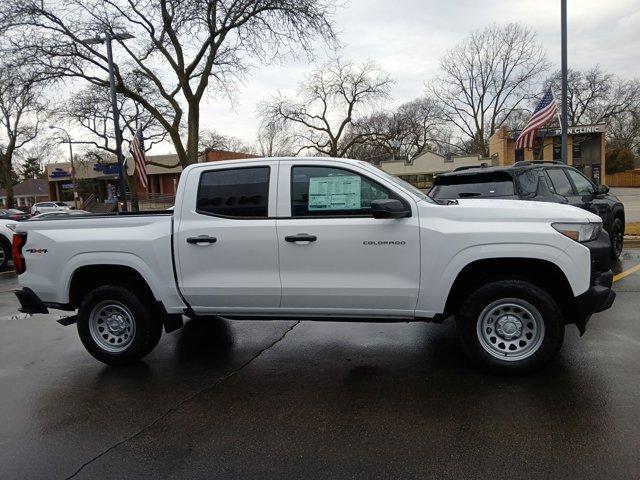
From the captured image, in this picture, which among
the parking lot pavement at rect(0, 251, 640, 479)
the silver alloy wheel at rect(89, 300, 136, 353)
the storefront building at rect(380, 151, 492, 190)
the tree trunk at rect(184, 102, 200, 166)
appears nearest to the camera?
the parking lot pavement at rect(0, 251, 640, 479)

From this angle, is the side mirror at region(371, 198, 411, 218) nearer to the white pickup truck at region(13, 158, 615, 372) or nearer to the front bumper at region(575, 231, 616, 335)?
the white pickup truck at region(13, 158, 615, 372)

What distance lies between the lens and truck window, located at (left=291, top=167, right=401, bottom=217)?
430cm

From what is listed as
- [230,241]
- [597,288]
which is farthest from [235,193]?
[597,288]

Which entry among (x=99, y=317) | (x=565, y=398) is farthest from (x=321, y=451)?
(x=99, y=317)

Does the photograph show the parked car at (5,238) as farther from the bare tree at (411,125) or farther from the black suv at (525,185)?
the bare tree at (411,125)

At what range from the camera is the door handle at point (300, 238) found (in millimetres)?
4266

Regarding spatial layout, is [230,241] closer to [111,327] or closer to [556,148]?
[111,327]

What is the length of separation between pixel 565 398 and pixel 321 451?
1952mm

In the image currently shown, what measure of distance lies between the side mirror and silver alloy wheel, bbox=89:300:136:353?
105 inches

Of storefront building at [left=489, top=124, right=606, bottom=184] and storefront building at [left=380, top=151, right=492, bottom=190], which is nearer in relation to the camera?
storefront building at [left=489, top=124, right=606, bottom=184]

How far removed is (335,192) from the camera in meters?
4.38

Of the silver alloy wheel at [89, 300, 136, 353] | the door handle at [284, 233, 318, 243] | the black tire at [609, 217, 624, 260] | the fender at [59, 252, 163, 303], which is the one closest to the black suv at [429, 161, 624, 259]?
the black tire at [609, 217, 624, 260]

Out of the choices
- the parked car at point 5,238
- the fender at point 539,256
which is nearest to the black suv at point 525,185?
the fender at point 539,256

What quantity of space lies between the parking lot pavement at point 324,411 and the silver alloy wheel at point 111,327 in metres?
0.26
